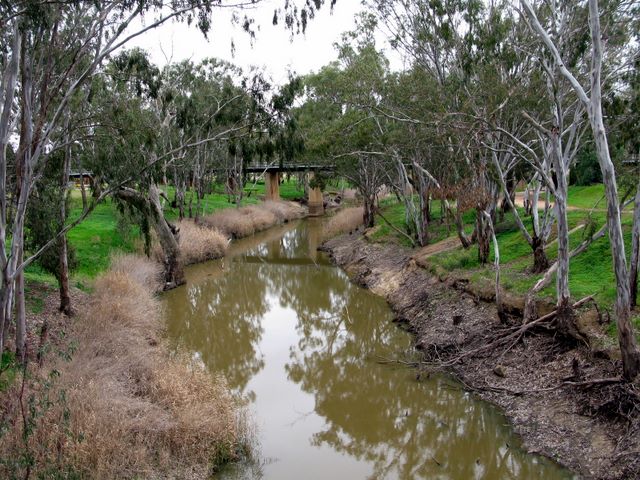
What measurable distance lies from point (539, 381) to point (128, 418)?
711 centimetres

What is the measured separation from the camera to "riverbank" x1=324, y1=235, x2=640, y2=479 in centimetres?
789

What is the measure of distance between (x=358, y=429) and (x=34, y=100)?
26.9 ft

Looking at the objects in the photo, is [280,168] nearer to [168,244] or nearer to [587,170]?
[168,244]

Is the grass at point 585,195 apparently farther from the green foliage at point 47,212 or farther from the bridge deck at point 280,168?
the green foliage at point 47,212

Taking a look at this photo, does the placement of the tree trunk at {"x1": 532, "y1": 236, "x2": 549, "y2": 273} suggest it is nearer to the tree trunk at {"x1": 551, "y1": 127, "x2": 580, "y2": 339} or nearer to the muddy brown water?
the tree trunk at {"x1": 551, "y1": 127, "x2": 580, "y2": 339}

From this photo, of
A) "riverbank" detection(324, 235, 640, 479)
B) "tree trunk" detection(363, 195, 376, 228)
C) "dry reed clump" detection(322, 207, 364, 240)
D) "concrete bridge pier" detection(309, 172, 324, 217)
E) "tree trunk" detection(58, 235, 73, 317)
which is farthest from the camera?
"concrete bridge pier" detection(309, 172, 324, 217)

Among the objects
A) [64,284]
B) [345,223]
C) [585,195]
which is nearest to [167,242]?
[64,284]

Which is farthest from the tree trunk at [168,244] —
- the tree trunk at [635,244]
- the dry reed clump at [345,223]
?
the tree trunk at [635,244]

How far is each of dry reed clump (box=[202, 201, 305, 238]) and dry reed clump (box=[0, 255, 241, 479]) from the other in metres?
21.6

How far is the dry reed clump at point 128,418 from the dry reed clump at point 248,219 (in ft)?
71.0

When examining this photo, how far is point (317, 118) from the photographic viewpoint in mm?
34781

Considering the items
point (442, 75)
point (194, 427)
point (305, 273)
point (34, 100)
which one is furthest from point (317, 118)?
point (194, 427)

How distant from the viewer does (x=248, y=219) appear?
118ft

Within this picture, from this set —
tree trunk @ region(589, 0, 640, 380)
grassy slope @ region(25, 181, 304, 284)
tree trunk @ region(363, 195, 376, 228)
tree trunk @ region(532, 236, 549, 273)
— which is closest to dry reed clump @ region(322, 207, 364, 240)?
tree trunk @ region(363, 195, 376, 228)
